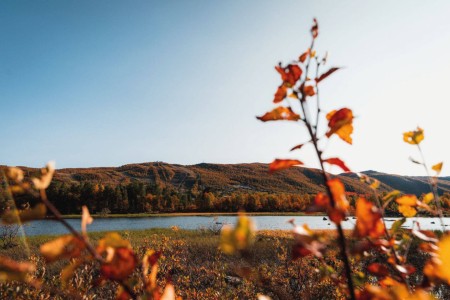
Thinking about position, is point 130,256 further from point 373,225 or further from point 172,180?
point 172,180

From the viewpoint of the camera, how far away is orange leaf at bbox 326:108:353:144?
657mm

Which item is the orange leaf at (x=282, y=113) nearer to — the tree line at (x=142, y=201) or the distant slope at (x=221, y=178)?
the tree line at (x=142, y=201)

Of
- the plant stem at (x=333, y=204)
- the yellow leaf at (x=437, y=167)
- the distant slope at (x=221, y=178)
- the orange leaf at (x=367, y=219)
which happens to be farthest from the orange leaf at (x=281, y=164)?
the distant slope at (x=221, y=178)

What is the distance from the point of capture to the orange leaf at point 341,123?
2.15 feet

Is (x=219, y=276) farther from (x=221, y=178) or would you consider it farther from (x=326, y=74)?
(x=221, y=178)

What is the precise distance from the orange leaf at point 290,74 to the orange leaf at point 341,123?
131mm

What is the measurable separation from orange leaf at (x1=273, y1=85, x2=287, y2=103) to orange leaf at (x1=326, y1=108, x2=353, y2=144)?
13 cm

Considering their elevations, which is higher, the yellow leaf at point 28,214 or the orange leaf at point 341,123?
the orange leaf at point 341,123

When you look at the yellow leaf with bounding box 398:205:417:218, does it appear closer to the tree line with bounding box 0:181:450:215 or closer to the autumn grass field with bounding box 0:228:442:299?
the autumn grass field with bounding box 0:228:442:299

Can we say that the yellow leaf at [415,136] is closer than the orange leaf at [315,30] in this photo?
No

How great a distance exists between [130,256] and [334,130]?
53 centimetres

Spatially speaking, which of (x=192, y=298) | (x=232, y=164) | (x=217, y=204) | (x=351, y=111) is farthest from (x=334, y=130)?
(x=232, y=164)

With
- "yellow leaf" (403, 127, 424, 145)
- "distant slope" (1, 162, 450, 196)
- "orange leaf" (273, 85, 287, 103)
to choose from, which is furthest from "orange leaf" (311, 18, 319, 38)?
"distant slope" (1, 162, 450, 196)

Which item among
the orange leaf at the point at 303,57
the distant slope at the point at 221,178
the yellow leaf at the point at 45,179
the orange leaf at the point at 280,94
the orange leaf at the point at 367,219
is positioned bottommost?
the orange leaf at the point at 367,219
